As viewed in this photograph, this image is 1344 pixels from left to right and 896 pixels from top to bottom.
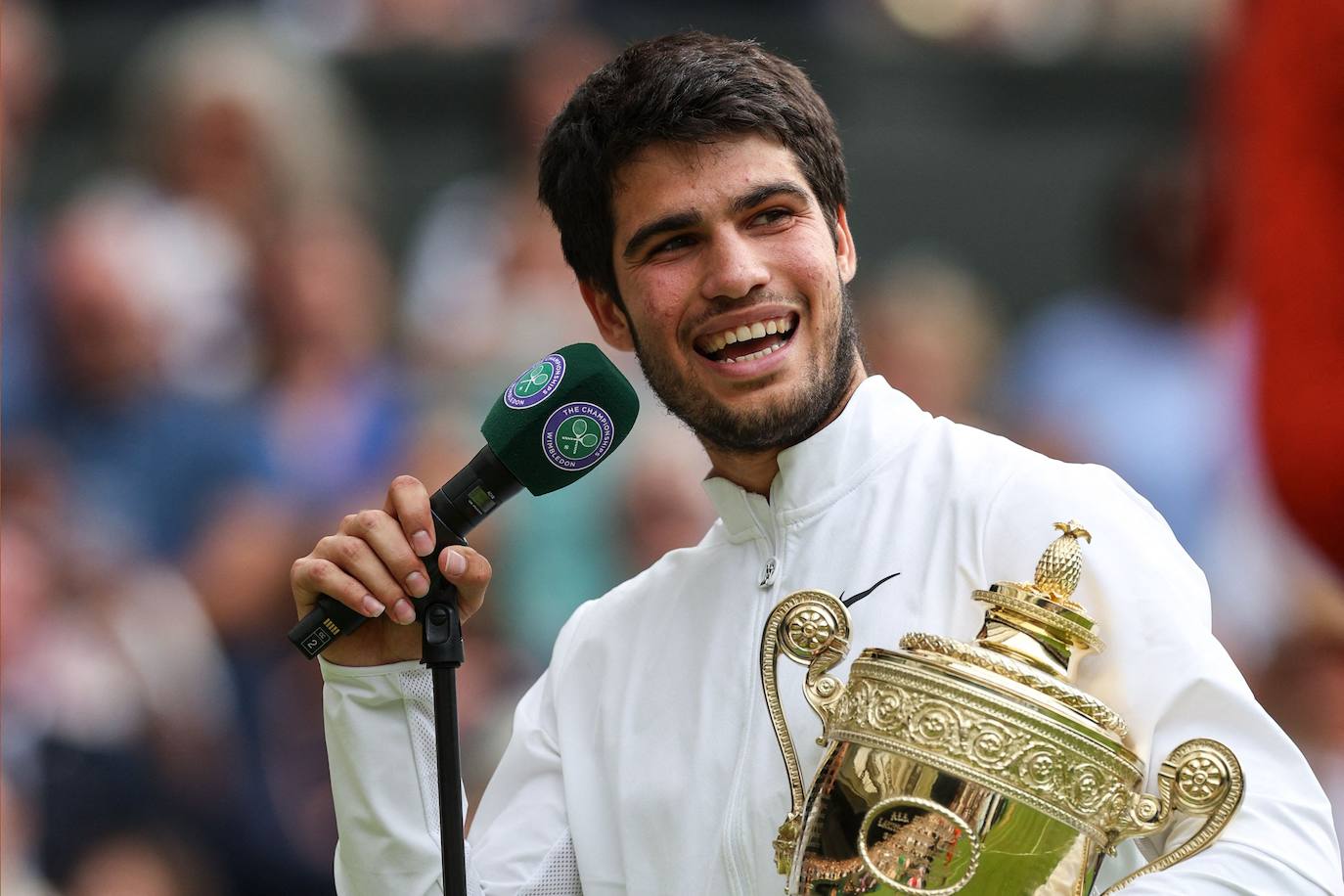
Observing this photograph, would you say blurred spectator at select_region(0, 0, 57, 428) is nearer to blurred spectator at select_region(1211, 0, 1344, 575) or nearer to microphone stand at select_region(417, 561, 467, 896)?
microphone stand at select_region(417, 561, 467, 896)

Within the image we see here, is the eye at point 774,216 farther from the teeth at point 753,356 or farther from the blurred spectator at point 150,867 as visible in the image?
the blurred spectator at point 150,867

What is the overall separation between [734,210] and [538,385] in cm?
41

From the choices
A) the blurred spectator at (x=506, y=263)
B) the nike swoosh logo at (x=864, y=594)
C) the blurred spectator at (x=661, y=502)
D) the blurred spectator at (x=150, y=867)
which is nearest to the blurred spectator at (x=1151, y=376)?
the blurred spectator at (x=661, y=502)

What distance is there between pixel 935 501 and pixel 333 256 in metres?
3.44

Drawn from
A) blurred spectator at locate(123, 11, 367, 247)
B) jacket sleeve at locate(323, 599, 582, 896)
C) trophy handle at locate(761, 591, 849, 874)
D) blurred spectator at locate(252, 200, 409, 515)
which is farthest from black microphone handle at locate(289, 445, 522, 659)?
blurred spectator at locate(123, 11, 367, 247)

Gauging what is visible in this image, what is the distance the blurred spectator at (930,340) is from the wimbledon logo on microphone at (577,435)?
123 inches

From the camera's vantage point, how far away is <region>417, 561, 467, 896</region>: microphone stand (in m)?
2.05

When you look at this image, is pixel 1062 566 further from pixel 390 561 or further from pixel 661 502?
pixel 661 502

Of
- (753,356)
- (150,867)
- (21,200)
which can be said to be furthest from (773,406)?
(21,200)

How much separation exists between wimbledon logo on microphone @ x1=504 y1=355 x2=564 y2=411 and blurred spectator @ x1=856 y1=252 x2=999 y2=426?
315 centimetres

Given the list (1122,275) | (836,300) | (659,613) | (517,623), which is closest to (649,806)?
(659,613)

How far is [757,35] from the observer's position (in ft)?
20.4

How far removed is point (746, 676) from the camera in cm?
241

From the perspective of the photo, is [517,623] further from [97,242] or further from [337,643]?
[337,643]
